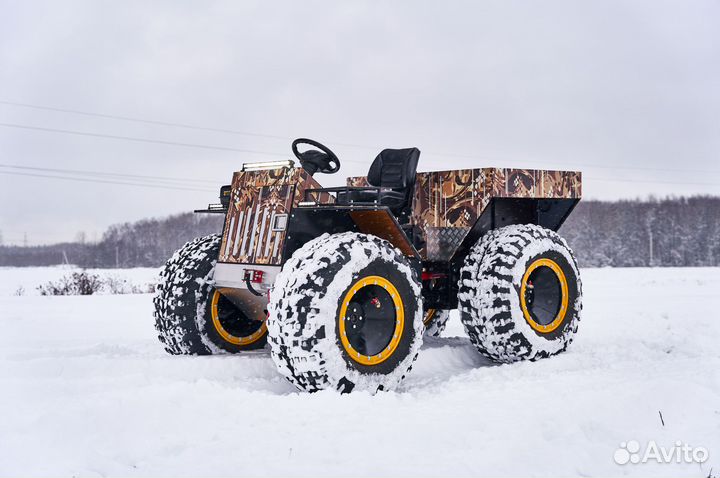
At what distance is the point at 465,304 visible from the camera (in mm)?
6336

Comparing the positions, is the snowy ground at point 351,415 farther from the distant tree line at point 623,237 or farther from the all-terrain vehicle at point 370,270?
the distant tree line at point 623,237

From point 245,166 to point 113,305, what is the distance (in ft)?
23.6

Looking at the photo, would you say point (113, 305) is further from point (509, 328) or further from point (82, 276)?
point (509, 328)

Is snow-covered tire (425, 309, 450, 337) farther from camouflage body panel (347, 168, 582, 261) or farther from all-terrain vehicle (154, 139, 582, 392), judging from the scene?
camouflage body panel (347, 168, 582, 261)

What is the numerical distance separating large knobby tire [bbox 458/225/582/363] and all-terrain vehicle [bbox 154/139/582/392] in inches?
0.5

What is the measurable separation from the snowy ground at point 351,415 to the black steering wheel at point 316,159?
1.82 m

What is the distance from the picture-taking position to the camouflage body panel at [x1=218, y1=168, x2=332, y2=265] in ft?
18.4

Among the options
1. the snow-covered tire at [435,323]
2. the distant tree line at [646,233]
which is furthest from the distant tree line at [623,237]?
the snow-covered tire at [435,323]

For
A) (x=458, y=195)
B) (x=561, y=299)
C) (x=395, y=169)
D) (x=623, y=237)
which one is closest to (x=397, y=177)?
(x=395, y=169)

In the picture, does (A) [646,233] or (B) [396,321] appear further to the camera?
(A) [646,233]

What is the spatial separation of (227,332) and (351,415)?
2.59 metres

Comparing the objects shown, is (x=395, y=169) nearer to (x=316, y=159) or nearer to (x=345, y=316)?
(x=316, y=159)

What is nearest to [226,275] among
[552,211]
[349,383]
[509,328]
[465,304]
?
[349,383]

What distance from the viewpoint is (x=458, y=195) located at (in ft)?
21.8
